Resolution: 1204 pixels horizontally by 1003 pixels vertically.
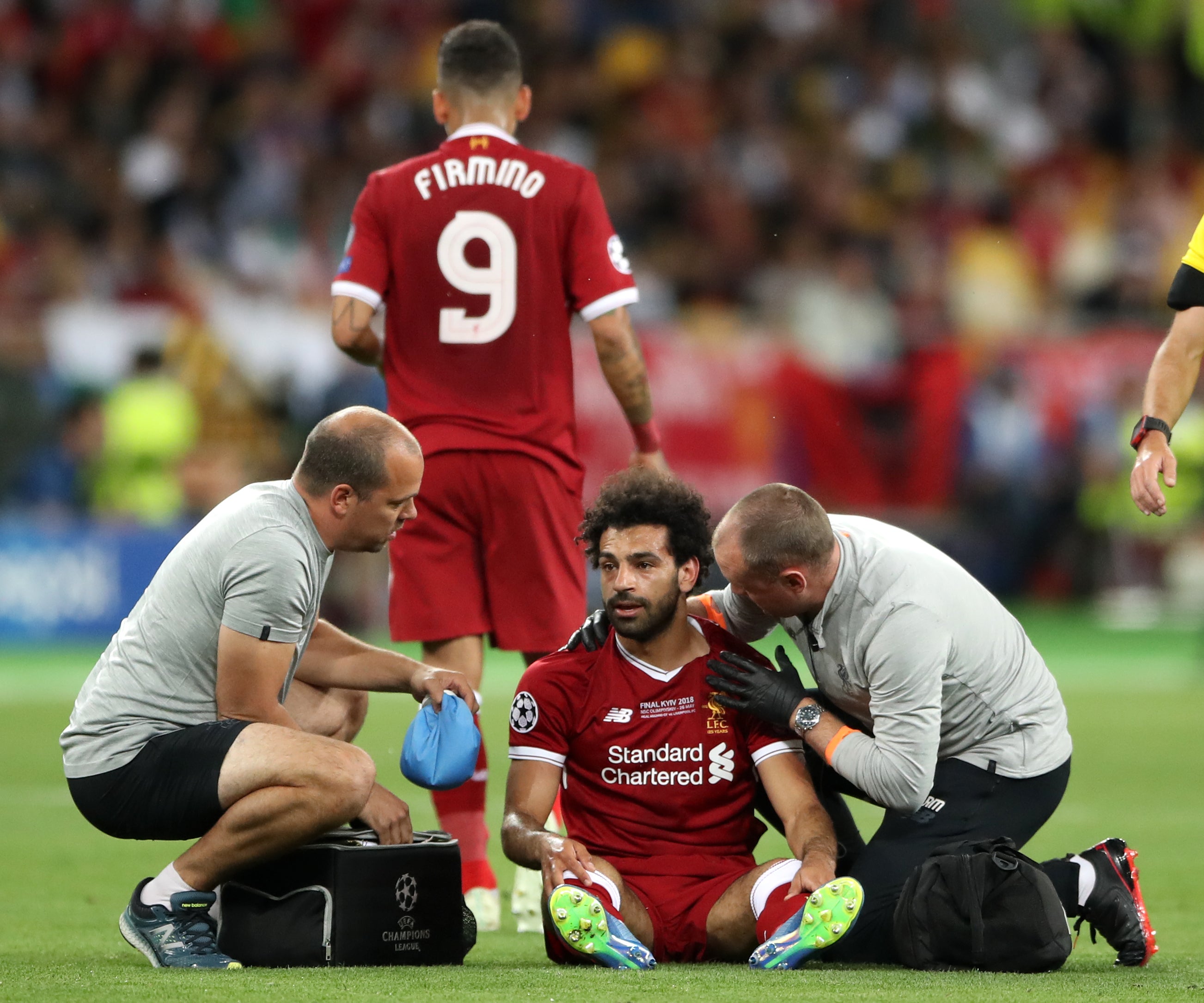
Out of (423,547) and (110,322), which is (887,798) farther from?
(110,322)

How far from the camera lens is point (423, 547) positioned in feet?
21.9

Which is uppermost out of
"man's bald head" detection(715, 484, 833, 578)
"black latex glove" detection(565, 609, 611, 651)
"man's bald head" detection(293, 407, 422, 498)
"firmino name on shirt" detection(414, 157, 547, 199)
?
"firmino name on shirt" detection(414, 157, 547, 199)

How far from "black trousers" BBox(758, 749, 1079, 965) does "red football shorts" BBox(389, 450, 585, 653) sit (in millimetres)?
1213

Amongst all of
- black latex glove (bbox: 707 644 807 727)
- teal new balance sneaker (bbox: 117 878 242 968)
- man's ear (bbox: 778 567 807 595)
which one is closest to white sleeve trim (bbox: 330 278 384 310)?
black latex glove (bbox: 707 644 807 727)

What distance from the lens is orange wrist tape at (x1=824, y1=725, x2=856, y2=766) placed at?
5410mm

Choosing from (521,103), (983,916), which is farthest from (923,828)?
(521,103)

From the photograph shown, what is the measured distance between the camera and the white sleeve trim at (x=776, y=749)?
18.3 feet

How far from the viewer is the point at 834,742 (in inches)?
213

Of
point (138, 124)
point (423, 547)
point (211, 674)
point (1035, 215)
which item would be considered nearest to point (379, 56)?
point (138, 124)

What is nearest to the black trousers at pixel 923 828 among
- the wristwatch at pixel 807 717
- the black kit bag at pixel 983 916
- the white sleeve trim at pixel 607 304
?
the black kit bag at pixel 983 916

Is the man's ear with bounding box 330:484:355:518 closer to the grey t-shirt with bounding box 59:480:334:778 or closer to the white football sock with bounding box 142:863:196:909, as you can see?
the grey t-shirt with bounding box 59:480:334:778

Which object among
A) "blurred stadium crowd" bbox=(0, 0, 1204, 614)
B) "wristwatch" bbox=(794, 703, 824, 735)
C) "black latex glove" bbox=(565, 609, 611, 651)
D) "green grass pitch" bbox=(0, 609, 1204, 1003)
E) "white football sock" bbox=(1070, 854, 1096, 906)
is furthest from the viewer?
"blurred stadium crowd" bbox=(0, 0, 1204, 614)

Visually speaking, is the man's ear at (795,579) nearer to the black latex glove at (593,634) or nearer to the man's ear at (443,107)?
the black latex glove at (593,634)

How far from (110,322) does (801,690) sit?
1129 cm
